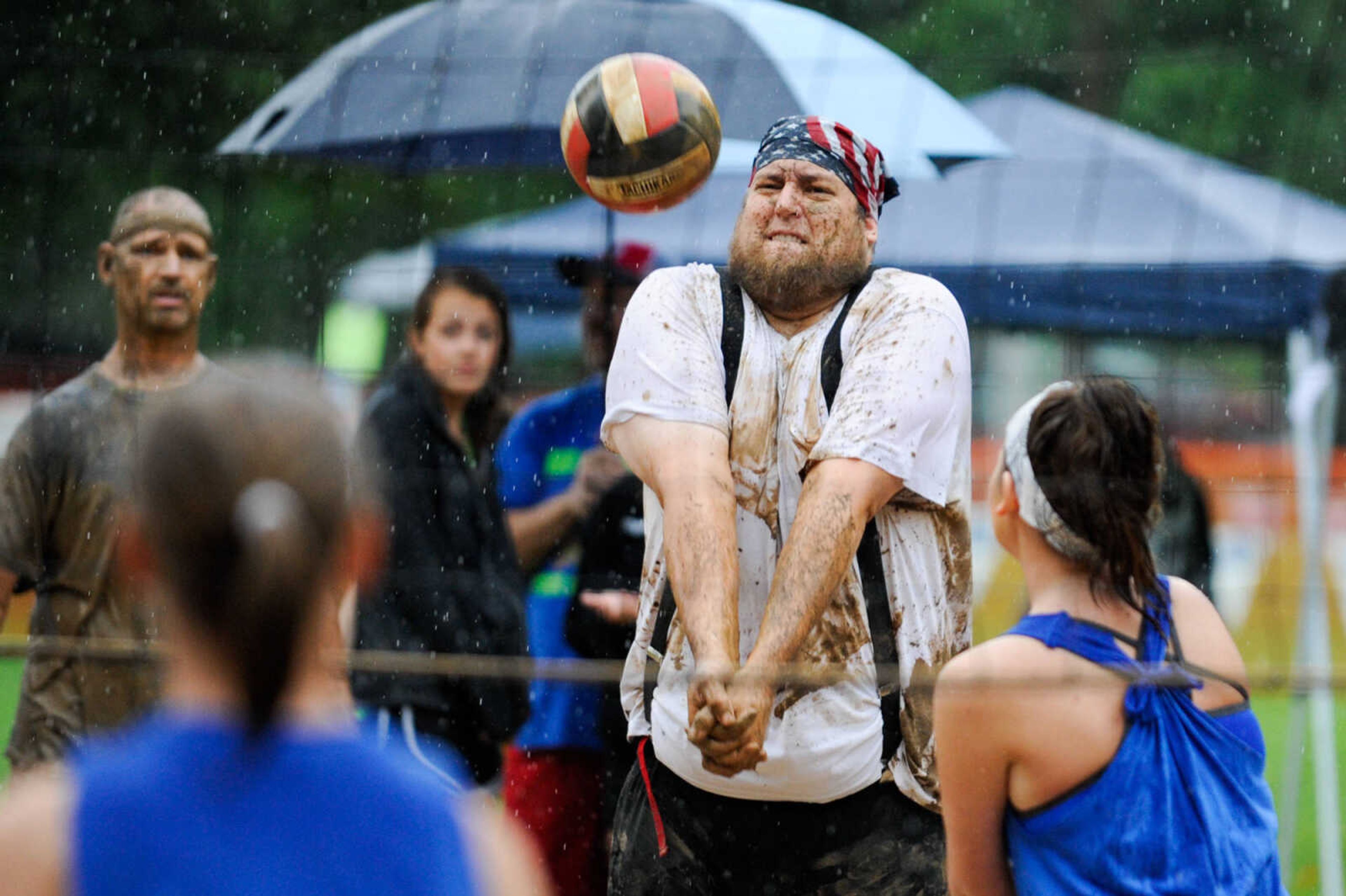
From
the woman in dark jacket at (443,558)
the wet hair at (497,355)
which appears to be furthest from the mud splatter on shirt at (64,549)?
the wet hair at (497,355)

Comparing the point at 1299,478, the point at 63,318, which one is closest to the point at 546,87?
the point at 1299,478

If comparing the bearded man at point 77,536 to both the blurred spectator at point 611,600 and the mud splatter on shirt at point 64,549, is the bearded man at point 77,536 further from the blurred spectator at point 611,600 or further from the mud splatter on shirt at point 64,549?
the blurred spectator at point 611,600

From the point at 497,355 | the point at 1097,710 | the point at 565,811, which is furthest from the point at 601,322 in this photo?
the point at 1097,710

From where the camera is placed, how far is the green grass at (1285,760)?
497 centimetres

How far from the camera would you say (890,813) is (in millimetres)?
2148

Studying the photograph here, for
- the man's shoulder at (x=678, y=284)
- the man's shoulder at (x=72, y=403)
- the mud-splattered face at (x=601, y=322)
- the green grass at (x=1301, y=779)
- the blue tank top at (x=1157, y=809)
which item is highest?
the mud-splattered face at (x=601, y=322)

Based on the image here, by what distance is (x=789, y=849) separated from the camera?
2135 millimetres

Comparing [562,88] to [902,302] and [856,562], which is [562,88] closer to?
[902,302]

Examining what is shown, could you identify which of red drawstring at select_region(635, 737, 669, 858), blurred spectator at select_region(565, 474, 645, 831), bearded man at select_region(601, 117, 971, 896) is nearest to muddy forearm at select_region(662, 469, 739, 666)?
bearded man at select_region(601, 117, 971, 896)

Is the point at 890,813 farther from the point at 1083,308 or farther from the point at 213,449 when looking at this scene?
the point at 1083,308

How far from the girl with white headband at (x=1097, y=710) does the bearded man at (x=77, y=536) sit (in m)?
1.92

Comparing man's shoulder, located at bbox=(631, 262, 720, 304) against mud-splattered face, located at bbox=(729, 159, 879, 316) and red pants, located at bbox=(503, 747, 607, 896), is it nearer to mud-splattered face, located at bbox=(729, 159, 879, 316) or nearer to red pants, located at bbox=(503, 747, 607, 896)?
mud-splattered face, located at bbox=(729, 159, 879, 316)

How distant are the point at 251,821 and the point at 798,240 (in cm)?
141

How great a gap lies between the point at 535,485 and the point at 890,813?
1.78 m
